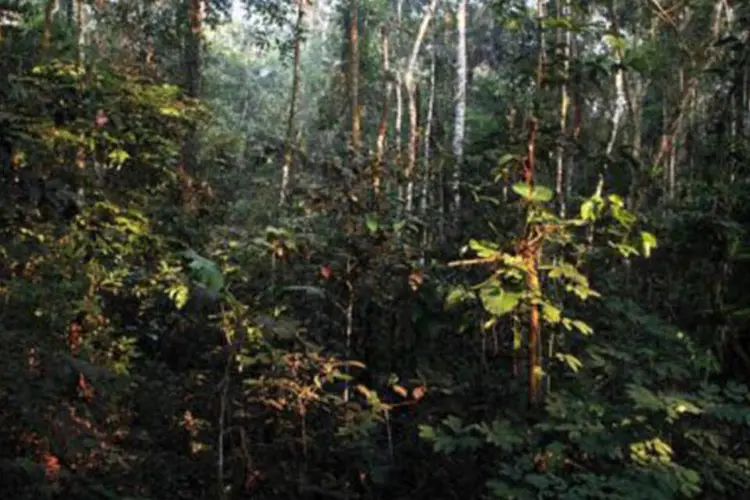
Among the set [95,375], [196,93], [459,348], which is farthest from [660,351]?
[196,93]

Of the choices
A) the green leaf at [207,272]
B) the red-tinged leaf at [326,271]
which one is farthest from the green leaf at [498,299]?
the red-tinged leaf at [326,271]

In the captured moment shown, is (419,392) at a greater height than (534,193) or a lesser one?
lesser

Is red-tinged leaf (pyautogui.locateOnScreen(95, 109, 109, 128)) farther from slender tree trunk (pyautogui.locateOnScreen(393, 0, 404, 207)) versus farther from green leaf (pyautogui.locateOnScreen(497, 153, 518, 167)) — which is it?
green leaf (pyautogui.locateOnScreen(497, 153, 518, 167))

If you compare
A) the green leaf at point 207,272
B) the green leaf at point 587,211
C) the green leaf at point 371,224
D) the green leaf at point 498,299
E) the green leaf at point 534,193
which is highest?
the green leaf at point 534,193

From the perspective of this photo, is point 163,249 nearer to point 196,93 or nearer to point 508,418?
point 508,418

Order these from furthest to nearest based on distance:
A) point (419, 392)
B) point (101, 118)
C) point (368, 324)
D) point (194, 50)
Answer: point (194, 50) → point (101, 118) → point (368, 324) → point (419, 392)

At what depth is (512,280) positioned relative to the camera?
14.5 ft

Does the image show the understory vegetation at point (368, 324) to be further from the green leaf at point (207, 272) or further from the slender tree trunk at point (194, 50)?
the slender tree trunk at point (194, 50)

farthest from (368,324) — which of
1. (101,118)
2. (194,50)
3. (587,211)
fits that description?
(194,50)

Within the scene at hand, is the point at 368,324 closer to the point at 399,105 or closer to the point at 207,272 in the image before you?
the point at 207,272

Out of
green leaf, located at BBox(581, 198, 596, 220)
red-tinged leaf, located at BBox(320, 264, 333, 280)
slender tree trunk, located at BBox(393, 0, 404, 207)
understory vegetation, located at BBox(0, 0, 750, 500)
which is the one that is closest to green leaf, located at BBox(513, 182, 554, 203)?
understory vegetation, located at BBox(0, 0, 750, 500)

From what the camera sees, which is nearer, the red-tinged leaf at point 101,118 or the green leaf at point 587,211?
the green leaf at point 587,211

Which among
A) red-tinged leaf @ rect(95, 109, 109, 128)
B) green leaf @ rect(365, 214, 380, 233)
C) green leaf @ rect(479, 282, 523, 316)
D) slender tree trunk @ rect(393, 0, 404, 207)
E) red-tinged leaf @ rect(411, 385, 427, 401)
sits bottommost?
red-tinged leaf @ rect(411, 385, 427, 401)

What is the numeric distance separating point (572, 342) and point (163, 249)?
4.23 m
